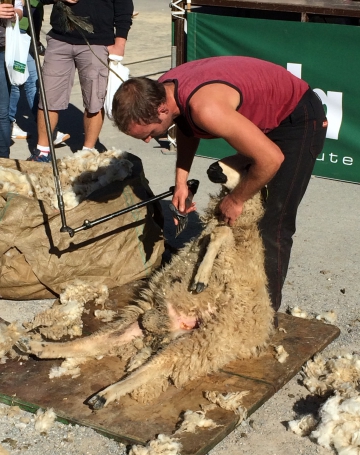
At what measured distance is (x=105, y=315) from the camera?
4203 millimetres

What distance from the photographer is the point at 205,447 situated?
3045 mm

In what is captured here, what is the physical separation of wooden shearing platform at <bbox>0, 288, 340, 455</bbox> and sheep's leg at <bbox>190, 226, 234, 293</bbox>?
1.60 ft

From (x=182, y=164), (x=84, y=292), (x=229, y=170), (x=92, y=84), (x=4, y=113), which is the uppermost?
(x=229, y=170)

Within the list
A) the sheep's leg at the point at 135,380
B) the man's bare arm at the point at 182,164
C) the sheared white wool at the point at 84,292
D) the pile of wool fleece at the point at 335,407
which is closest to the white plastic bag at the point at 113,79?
the sheared white wool at the point at 84,292

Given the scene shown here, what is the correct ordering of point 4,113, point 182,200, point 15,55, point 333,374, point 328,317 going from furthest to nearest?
point 4,113 < point 15,55 < point 328,317 < point 182,200 < point 333,374

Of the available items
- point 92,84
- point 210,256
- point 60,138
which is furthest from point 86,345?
point 60,138

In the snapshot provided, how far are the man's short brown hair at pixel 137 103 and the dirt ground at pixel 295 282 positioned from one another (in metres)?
1.46

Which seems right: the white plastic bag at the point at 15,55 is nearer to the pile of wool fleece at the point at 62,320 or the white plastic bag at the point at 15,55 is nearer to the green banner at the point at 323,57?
the green banner at the point at 323,57

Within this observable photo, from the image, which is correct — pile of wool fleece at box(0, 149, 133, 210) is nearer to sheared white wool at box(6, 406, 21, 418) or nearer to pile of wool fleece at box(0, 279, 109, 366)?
pile of wool fleece at box(0, 279, 109, 366)

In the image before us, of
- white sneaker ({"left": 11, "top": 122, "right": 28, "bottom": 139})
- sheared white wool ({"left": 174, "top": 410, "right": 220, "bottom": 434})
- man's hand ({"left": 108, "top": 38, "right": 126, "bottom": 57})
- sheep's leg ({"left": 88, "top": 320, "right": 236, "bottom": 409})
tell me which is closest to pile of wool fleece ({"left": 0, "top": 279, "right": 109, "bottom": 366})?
sheep's leg ({"left": 88, "top": 320, "right": 236, "bottom": 409})

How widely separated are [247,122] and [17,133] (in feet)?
16.9

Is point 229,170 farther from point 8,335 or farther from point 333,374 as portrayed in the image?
point 8,335

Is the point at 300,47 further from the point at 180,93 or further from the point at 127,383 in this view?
the point at 127,383

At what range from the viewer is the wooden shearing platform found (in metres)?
3.16
